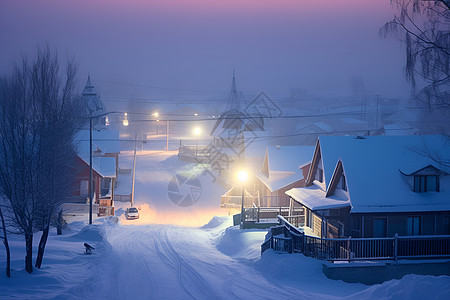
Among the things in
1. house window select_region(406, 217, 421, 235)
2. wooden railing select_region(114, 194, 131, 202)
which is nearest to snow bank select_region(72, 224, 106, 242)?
house window select_region(406, 217, 421, 235)

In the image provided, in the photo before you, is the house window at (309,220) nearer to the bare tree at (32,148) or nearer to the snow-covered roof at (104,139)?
the bare tree at (32,148)

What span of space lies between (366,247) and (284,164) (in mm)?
19585

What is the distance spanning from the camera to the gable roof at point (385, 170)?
1833 cm

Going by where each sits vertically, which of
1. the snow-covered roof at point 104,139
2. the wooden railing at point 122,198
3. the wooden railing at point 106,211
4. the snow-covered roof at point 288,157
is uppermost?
the snow-covered roof at point 104,139

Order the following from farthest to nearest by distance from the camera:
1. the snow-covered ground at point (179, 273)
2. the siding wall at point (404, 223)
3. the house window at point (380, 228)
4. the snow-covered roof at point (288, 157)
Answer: the snow-covered roof at point (288, 157) → the house window at point (380, 228) → the siding wall at point (404, 223) → the snow-covered ground at point (179, 273)

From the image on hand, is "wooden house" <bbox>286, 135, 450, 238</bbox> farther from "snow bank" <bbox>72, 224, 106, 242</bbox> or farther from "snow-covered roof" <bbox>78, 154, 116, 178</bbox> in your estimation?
"snow-covered roof" <bbox>78, 154, 116, 178</bbox>

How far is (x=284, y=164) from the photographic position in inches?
1426

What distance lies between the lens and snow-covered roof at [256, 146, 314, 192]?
35037 mm

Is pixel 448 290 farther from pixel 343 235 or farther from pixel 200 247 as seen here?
pixel 200 247

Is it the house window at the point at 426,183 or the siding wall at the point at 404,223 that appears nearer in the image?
the siding wall at the point at 404,223

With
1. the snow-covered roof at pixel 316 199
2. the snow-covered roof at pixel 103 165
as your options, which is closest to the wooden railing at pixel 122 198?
the snow-covered roof at pixel 103 165

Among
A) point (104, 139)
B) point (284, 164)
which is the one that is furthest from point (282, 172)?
point (104, 139)

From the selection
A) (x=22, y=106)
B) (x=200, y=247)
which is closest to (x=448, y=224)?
(x=200, y=247)

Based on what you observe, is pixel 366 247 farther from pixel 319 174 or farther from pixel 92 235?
pixel 92 235
